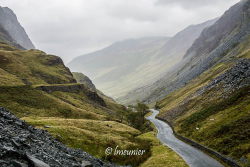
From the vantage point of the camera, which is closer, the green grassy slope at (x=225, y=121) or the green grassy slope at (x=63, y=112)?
the green grassy slope at (x=225, y=121)

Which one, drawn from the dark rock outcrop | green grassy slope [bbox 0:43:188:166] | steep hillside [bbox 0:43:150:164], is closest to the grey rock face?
green grassy slope [bbox 0:43:188:166]

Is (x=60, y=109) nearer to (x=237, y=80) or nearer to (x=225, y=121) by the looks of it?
(x=225, y=121)

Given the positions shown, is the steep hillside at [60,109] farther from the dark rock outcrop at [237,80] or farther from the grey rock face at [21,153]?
the dark rock outcrop at [237,80]

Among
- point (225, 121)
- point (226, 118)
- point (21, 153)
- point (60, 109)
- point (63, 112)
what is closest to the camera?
point (21, 153)

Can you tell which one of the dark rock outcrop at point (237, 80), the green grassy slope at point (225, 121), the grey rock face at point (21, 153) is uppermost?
the dark rock outcrop at point (237, 80)

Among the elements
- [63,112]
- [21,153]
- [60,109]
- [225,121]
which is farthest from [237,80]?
[21,153]

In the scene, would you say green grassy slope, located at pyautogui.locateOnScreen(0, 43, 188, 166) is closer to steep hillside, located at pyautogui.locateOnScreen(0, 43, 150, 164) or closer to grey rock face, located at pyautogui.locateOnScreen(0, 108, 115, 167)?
steep hillside, located at pyautogui.locateOnScreen(0, 43, 150, 164)

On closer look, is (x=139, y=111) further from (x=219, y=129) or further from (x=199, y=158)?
(x=199, y=158)

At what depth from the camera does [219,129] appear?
261 ft

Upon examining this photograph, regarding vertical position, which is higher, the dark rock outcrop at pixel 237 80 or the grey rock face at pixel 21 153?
the dark rock outcrop at pixel 237 80

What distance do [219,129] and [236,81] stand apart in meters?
46.2

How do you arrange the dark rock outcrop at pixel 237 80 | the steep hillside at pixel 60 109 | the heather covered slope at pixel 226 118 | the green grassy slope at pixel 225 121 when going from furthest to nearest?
the dark rock outcrop at pixel 237 80, the steep hillside at pixel 60 109, the heather covered slope at pixel 226 118, the green grassy slope at pixel 225 121

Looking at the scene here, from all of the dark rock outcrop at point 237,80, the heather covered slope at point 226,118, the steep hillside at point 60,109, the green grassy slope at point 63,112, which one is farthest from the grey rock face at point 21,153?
the dark rock outcrop at point 237,80

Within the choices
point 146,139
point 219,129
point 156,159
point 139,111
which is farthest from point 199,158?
point 139,111
